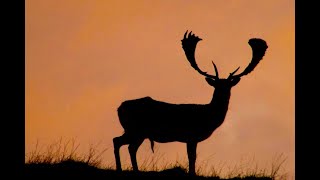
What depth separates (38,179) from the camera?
448 inches

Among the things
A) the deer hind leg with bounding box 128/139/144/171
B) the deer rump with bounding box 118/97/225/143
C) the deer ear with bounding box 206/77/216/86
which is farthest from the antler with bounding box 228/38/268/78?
the deer hind leg with bounding box 128/139/144/171

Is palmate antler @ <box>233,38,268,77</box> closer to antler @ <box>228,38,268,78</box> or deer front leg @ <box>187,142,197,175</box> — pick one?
antler @ <box>228,38,268,78</box>

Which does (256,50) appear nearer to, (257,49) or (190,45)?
(257,49)

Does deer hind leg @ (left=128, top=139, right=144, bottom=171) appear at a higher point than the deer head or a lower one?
lower

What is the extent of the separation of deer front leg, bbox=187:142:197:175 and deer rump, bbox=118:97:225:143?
48 cm

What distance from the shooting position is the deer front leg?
1323 cm

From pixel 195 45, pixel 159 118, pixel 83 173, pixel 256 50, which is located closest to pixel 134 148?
pixel 159 118

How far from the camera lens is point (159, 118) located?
14.7 metres
